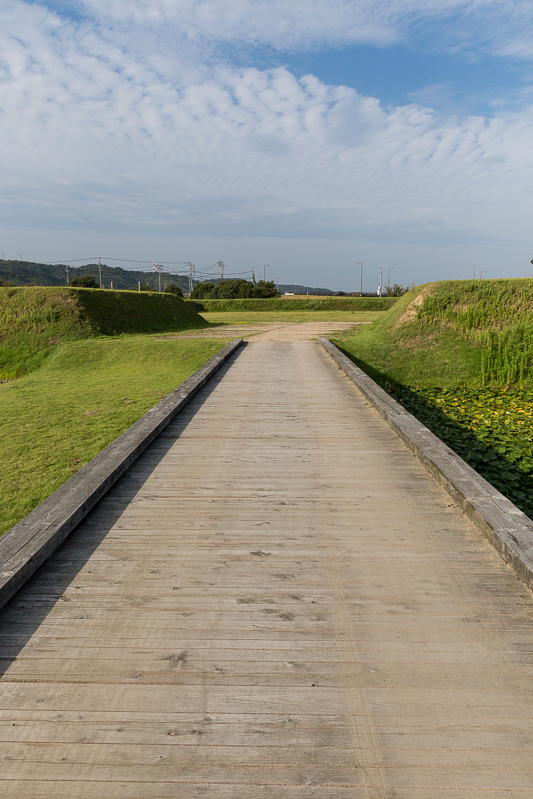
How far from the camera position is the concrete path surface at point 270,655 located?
1.91 metres

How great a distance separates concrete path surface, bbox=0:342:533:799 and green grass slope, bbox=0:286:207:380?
Answer: 640 inches

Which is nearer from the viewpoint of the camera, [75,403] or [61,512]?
[61,512]

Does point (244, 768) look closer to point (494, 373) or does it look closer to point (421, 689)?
point (421, 689)

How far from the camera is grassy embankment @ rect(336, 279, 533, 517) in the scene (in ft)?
33.1

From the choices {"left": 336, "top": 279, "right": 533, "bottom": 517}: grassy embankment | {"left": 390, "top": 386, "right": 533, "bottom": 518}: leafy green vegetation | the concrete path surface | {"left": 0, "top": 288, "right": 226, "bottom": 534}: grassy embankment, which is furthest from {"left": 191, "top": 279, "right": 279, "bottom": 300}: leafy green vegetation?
the concrete path surface

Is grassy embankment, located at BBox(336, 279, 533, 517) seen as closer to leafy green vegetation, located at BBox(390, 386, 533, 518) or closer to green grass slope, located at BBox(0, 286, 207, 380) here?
leafy green vegetation, located at BBox(390, 386, 533, 518)

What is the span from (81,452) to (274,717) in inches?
241

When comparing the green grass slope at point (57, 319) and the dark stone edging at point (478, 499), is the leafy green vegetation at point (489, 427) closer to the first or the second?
the dark stone edging at point (478, 499)

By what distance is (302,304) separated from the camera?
1644 inches

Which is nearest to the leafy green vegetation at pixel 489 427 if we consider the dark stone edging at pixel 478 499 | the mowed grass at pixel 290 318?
the dark stone edging at pixel 478 499

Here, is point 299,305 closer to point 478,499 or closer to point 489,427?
point 489,427

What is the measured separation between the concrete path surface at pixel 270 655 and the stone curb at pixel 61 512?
0.36 ft

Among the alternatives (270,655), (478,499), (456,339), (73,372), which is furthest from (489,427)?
(73,372)

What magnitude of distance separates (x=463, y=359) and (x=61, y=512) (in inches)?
578
